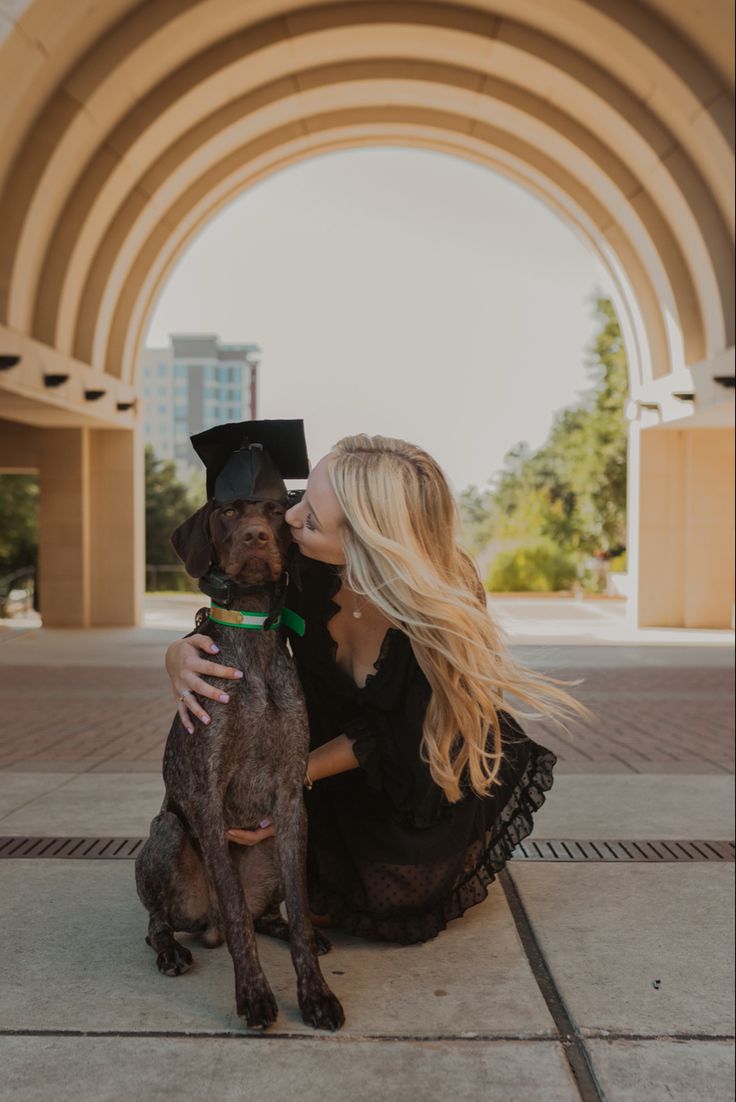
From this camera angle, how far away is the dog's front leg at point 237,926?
265cm

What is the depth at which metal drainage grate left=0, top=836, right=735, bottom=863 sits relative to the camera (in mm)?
3547

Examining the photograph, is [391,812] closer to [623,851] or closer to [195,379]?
[623,851]

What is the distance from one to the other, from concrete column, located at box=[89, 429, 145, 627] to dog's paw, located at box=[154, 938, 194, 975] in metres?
17.2

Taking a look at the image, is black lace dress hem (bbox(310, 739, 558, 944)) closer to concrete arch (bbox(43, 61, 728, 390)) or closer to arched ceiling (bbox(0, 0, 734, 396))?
arched ceiling (bbox(0, 0, 734, 396))

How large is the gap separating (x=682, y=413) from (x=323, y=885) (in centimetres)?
1572

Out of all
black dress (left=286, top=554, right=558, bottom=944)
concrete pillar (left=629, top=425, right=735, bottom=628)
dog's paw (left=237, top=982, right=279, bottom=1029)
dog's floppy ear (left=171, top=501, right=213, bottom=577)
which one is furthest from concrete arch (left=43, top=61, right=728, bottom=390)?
dog's paw (left=237, top=982, right=279, bottom=1029)

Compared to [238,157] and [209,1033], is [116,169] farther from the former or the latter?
[209,1033]

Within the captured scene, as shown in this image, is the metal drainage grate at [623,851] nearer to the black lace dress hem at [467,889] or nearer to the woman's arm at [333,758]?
the black lace dress hem at [467,889]

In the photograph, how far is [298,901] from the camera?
2.81m

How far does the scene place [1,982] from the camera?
2.23m

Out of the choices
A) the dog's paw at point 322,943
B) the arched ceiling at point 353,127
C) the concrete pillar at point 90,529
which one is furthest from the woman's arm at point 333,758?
the concrete pillar at point 90,529

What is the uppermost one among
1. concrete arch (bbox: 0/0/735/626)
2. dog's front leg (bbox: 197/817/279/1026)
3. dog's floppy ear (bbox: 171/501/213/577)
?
concrete arch (bbox: 0/0/735/626)

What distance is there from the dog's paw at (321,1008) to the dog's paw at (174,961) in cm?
40

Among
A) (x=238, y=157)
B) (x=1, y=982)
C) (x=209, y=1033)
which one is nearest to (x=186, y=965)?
(x=209, y=1033)
